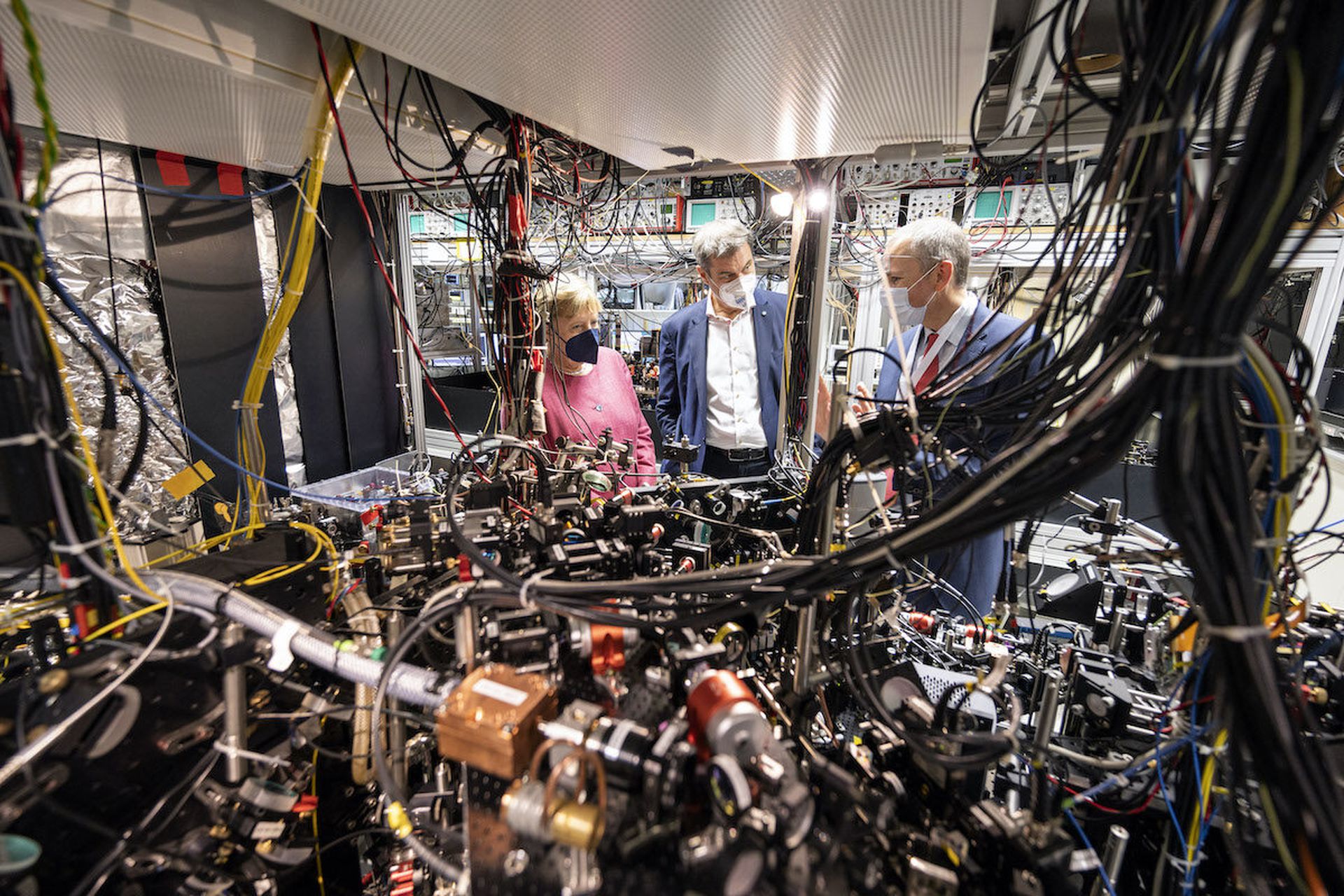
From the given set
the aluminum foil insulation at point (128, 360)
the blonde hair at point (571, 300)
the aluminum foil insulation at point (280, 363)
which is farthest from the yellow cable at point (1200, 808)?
the aluminum foil insulation at point (280, 363)

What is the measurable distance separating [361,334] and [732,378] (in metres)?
2.50

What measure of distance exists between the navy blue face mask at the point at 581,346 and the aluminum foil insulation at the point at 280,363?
1.66 m

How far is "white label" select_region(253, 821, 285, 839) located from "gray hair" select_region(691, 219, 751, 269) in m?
2.20

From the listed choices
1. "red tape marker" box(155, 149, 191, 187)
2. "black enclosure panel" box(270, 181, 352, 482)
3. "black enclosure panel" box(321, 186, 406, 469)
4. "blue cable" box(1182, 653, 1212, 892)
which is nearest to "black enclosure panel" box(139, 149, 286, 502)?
"red tape marker" box(155, 149, 191, 187)

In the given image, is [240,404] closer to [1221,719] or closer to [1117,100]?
[1117,100]

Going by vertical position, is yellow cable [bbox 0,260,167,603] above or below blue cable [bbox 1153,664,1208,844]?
above

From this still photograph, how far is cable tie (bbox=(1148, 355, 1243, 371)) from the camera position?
48 cm

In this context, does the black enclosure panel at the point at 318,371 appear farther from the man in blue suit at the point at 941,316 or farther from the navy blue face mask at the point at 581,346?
the man in blue suit at the point at 941,316

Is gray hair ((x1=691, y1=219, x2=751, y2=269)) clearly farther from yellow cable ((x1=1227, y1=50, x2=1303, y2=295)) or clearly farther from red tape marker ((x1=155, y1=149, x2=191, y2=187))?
red tape marker ((x1=155, y1=149, x2=191, y2=187))

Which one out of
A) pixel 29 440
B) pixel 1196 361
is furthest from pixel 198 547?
pixel 1196 361

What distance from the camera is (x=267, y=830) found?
2.76ft

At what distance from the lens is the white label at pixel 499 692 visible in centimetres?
71

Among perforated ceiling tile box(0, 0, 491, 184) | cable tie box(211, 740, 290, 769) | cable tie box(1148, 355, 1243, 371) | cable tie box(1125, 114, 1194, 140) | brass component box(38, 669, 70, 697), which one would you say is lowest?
cable tie box(211, 740, 290, 769)

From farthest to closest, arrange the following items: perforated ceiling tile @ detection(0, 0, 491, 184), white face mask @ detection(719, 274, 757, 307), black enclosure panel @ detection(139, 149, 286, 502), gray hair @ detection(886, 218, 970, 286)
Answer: black enclosure panel @ detection(139, 149, 286, 502) < white face mask @ detection(719, 274, 757, 307) < gray hair @ detection(886, 218, 970, 286) < perforated ceiling tile @ detection(0, 0, 491, 184)
